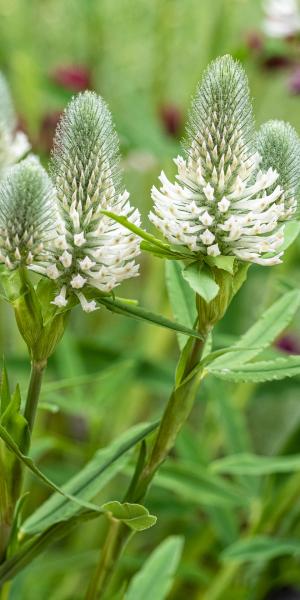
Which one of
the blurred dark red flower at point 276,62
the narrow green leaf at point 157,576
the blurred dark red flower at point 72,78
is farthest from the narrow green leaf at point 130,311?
the blurred dark red flower at point 276,62

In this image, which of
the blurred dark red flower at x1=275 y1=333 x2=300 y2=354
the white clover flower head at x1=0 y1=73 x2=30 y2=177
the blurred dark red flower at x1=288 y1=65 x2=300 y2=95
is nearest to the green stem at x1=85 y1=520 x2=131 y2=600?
the white clover flower head at x1=0 y1=73 x2=30 y2=177

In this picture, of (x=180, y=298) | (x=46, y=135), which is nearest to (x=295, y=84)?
(x=46, y=135)

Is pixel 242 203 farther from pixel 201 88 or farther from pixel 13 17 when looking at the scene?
pixel 13 17

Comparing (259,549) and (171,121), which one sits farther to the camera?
(171,121)

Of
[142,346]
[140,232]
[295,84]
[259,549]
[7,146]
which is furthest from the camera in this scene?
[142,346]

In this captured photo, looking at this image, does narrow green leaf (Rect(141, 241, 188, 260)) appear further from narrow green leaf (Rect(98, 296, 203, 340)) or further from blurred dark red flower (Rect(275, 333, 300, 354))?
blurred dark red flower (Rect(275, 333, 300, 354))

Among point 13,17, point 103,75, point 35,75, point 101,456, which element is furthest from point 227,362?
point 13,17

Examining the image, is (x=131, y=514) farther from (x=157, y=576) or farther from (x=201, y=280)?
(x=157, y=576)
